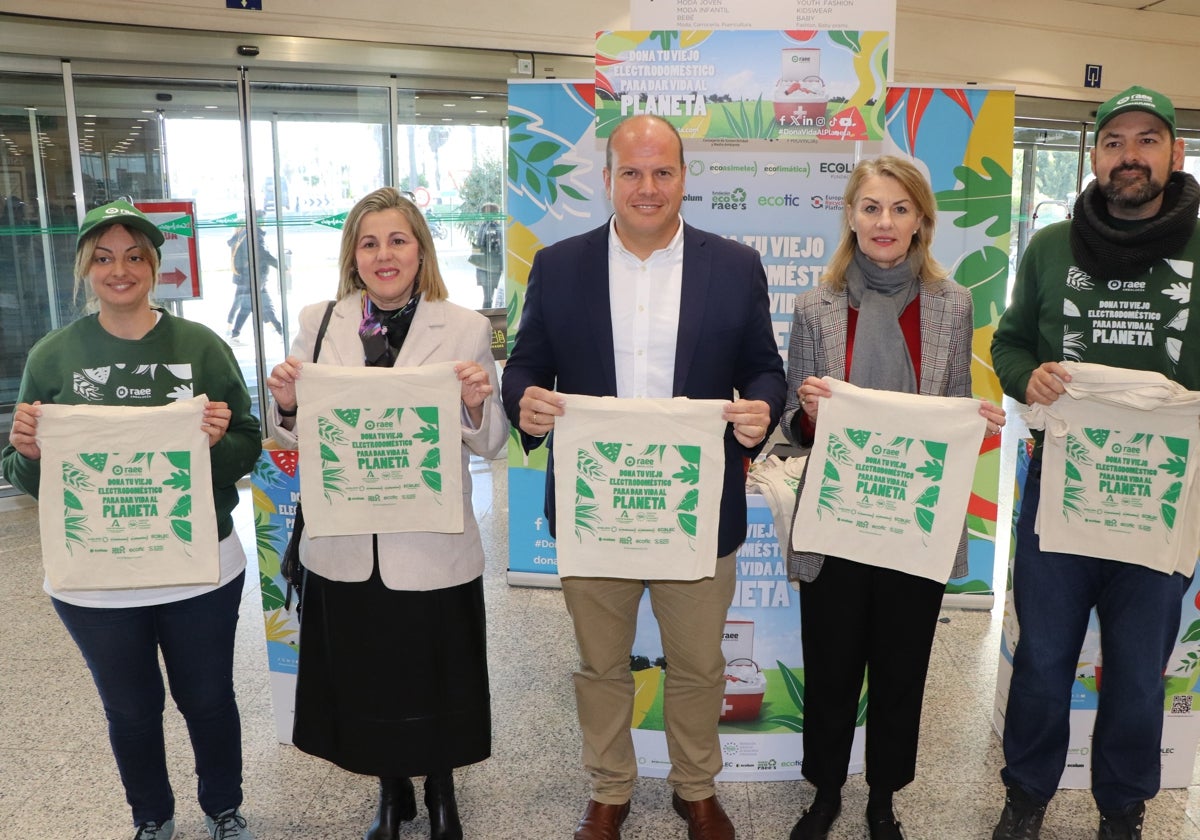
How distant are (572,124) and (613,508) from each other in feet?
7.62

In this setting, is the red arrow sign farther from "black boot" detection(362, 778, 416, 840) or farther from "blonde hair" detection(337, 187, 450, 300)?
"black boot" detection(362, 778, 416, 840)

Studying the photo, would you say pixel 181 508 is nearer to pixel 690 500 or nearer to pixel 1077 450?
pixel 690 500

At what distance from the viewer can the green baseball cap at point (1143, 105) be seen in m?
2.10

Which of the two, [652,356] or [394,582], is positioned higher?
[652,356]

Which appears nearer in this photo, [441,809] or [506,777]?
[441,809]

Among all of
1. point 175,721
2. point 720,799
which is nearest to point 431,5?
point 175,721

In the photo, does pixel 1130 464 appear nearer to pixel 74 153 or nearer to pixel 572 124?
pixel 572 124

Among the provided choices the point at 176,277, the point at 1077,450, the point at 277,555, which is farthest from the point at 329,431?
the point at 176,277

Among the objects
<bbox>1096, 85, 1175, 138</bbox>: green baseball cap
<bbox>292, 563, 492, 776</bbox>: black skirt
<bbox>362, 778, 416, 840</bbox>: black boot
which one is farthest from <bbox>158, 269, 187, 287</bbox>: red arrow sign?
<bbox>1096, 85, 1175, 138</bbox>: green baseball cap

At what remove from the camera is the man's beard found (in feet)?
6.91

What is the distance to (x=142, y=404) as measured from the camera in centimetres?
212

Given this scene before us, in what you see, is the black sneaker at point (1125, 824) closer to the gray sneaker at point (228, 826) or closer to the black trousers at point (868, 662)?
the black trousers at point (868, 662)

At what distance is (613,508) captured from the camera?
2.10m

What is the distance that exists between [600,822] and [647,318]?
130 centimetres
